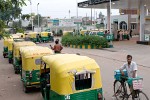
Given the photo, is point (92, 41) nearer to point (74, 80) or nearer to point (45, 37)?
point (45, 37)

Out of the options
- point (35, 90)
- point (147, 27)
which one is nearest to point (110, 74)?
point (35, 90)

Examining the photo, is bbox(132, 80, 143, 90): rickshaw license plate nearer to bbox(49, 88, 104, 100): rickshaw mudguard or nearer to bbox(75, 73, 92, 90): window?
bbox(49, 88, 104, 100): rickshaw mudguard

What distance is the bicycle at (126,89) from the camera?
26.5 ft

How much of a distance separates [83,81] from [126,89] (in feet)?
5.98

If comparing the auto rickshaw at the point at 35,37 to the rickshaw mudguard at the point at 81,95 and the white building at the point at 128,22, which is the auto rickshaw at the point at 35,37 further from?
the rickshaw mudguard at the point at 81,95

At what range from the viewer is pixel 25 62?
11.6m

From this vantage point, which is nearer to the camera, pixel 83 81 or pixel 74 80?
pixel 74 80

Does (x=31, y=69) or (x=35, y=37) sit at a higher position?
(x=35, y=37)

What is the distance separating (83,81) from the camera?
25.3 feet

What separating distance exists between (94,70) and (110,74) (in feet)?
24.9

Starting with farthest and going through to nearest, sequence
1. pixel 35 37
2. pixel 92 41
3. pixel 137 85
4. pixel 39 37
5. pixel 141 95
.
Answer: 1. pixel 39 37
2. pixel 35 37
3. pixel 92 41
4. pixel 141 95
5. pixel 137 85

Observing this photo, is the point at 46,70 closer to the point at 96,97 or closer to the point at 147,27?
the point at 96,97

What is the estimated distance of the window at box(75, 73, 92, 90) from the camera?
25.0 ft

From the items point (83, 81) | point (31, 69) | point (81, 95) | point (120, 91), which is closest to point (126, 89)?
point (120, 91)
